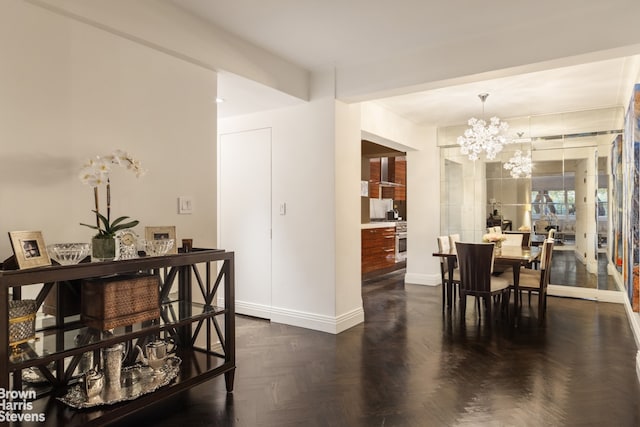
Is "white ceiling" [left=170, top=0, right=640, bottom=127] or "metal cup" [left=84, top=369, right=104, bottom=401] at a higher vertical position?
"white ceiling" [left=170, top=0, right=640, bottom=127]

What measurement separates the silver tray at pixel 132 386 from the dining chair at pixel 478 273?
2986mm

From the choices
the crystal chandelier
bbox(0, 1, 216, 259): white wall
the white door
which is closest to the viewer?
bbox(0, 1, 216, 259): white wall

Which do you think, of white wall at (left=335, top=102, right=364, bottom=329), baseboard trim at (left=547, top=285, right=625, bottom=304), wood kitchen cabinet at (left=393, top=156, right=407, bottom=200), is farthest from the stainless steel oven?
white wall at (left=335, top=102, right=364, bottom=329)

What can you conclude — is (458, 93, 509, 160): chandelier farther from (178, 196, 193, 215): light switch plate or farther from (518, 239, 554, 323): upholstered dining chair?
(178, 196, 193, 215): light switch plate

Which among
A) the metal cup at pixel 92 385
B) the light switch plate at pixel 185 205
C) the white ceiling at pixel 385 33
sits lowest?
the metal cup at pixel 92 385

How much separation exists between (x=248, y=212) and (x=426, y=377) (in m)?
2.63

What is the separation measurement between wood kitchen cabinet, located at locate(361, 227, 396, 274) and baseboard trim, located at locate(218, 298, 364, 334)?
2.99m

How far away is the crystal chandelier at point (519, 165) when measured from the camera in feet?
19.6

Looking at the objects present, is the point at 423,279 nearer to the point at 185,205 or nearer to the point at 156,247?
the point at 185,205

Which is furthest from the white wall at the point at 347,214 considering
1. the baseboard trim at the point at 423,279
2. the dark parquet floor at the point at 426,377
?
the baseboard trim at the point at 423,279

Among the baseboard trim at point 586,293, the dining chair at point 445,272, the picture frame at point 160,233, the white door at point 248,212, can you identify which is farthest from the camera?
the baseboard trim at point 586,293

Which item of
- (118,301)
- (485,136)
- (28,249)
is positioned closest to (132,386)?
(118,301)

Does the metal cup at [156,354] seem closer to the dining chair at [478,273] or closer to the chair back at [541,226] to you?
the dining chair at [478,273]

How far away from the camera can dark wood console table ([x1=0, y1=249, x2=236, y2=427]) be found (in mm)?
1792
